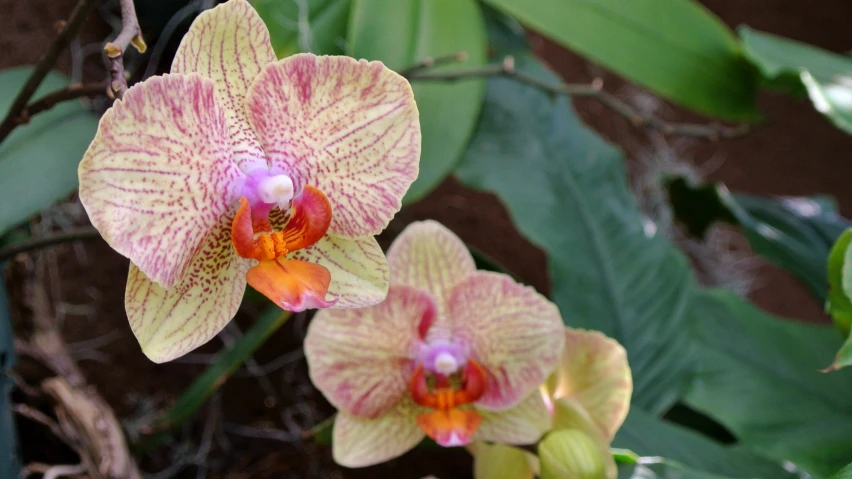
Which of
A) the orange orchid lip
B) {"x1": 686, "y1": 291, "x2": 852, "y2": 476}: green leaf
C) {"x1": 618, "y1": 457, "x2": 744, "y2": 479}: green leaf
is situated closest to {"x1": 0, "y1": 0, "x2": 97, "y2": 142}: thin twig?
the orange orchid lip

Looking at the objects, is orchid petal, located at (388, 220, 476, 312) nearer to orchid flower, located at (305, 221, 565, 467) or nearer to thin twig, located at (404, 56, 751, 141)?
orchid flower, located at (305, 221, 565, 467)

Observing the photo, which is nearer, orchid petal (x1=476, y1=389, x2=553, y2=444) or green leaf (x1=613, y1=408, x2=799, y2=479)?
orchid petal (x1=476, y1=389, x2=553, y2=444)

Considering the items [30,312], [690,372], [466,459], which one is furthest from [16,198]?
[690,372]

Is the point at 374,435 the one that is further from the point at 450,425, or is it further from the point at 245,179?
the point at 245,179

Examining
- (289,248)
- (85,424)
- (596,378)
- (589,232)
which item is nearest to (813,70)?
(589,232)

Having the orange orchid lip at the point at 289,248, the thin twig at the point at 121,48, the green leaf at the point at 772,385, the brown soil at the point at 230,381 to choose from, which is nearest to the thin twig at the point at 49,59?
the thin twig at the point at 121,48
